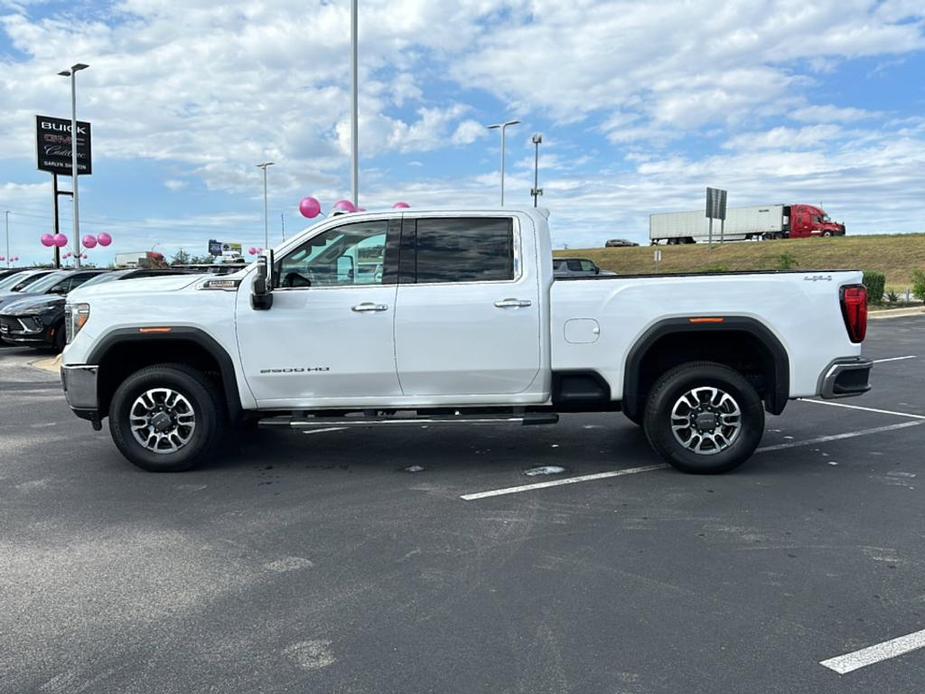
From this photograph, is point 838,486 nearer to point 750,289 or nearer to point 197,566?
point 750,289

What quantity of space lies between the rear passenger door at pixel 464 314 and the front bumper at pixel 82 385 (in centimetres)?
239

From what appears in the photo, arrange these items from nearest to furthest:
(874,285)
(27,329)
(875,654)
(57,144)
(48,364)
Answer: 1. (875,654)
2. (48,364)
3. (27,329)
4. (874,285)
5. (57,144)

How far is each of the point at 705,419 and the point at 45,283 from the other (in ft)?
49.1

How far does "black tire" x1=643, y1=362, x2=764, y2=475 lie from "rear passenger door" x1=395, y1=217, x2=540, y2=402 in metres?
1.04

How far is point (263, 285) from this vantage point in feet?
19.0

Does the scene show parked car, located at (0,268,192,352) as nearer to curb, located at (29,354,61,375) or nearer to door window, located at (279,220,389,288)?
curb, located at (29,354,61,375)

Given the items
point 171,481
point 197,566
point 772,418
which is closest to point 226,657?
point 197,566

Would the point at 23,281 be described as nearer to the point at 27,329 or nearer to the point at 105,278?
the point at 105,278

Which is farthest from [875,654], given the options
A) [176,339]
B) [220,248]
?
[220,248]

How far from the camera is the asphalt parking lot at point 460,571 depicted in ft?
10.5

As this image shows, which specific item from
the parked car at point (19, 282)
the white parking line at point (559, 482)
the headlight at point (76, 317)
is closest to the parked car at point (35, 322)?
the parked car at point (19, 282)

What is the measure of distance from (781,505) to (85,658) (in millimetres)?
4281

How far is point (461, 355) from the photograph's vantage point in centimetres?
593

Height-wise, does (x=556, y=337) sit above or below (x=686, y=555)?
above
